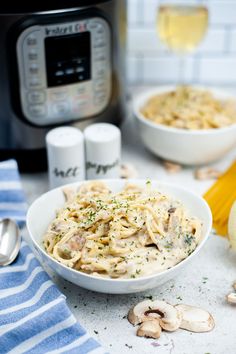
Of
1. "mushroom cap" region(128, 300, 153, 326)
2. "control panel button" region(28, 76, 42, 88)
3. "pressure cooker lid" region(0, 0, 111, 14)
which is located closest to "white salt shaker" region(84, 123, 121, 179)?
"control panel button" region(28, 76, 42, 88)

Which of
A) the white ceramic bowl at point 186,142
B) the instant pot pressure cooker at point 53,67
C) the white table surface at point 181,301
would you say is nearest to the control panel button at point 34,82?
the instant pot pressure cooker at point 53,67

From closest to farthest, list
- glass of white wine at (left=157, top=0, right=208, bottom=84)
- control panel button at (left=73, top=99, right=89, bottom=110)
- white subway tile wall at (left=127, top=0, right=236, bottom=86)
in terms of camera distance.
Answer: control panel button at (left=73, top=99, right=89, bottom=110) < glass of white wine at (left=157, top=0, right=208, bottom=84) < white subway tile wall at (left=127, top=0, right=236, bottom=86)

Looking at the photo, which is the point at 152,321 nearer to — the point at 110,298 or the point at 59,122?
the point at 110,298

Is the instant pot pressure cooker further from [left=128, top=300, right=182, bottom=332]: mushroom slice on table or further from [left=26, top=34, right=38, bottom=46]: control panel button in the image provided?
[left=128, top=300, right=182, bottom=332]: mushroom slice on table

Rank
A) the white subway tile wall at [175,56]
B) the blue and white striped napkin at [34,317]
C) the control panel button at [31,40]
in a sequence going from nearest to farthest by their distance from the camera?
the blue and white striped napkin at [34,317] → the control panel button at [31,40] → the white subway tile wall at [175,56]

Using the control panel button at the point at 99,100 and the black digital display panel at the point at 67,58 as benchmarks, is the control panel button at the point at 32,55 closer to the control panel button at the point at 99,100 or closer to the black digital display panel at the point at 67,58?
the black digital display panel at the point at 67,58

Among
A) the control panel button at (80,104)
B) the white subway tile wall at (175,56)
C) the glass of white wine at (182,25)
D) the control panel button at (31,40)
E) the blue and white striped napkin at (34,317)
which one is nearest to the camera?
the blue and white striped napkin at (34,317)

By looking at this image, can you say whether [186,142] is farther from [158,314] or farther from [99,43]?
[158,314]
